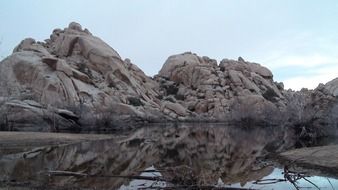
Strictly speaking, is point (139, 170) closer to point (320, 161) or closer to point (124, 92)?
point (320, 161)

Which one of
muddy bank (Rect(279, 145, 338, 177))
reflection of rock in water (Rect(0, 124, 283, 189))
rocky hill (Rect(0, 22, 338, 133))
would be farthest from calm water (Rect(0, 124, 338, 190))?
rocky hill (Rect(0, 22, 338, 133))

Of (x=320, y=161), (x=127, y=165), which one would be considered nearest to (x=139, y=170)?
(x=127, y=165)

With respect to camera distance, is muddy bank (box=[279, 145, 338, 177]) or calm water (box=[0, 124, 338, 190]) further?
muddy bank (box=[279, 145, 338, 177])

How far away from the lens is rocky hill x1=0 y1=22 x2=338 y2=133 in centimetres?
6875

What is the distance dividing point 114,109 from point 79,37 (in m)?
39.0

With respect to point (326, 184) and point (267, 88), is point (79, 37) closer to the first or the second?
point (267, 88)

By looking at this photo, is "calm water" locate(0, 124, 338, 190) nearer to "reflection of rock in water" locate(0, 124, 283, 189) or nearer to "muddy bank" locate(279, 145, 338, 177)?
"reflection of rock in water" locate(0, 124, 283, 189)

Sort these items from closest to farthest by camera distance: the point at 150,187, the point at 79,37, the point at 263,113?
the point at 150,187
the point at 263,113
the point at 79,37

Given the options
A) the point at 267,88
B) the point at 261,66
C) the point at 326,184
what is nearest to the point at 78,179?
the point at 326,184

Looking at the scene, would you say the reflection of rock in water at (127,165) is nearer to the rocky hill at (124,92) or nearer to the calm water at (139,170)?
the calm water at (139,170)

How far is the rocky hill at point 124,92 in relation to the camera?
2707 inches

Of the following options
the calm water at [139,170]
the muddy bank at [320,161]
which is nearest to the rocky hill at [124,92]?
the muddy bank at [320,161]

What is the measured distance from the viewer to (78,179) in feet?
58.1

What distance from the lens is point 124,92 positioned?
107062 mm
